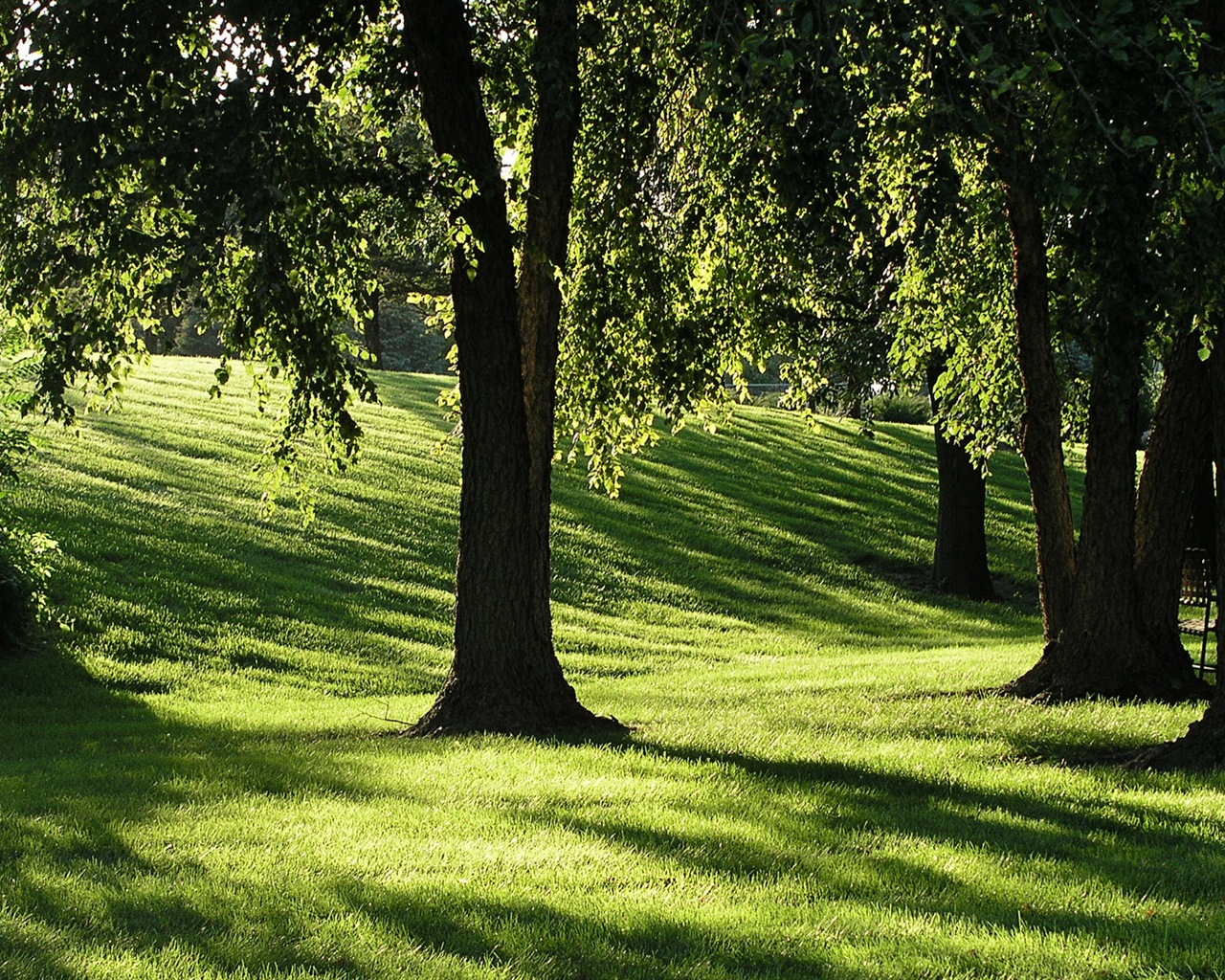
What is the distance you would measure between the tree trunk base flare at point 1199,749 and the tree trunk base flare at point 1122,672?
3.18 metres

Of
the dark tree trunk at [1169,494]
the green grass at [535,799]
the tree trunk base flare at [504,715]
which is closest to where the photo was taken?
the green grass at [535,799]

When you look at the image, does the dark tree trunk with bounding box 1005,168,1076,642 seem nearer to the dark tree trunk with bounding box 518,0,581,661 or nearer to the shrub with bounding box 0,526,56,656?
the dark tree trunk with bounding box 518,0,581,661

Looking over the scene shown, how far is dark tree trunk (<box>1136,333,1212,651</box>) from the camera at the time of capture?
11.5m

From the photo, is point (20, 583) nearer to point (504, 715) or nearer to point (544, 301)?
point (504, 715)

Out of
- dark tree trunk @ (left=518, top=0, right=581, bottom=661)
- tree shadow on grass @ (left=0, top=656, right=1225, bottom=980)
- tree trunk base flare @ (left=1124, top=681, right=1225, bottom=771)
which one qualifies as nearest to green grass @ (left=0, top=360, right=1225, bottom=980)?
tree shadow on grass @ (left=0, top=656, right=1225, bottom=980)

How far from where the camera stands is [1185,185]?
764 centimetres

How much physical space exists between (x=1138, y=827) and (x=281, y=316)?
6.02 metres

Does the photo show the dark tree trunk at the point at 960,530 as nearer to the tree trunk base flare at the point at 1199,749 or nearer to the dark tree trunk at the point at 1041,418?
the dark tree trunk at the point at 1041,418

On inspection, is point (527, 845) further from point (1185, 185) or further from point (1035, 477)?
point (1035, 477)

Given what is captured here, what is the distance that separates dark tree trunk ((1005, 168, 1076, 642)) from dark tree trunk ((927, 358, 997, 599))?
36.7 feet

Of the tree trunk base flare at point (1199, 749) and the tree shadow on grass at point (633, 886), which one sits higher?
the tree trunk base flare at point (1199, 749)

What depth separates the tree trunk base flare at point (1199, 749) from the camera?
813cm

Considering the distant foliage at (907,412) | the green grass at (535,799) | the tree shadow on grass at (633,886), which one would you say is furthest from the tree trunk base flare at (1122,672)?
the distant foliage at (907,412)

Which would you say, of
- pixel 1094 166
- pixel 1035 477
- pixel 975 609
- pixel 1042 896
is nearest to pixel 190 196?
pixel 1094 166
